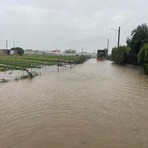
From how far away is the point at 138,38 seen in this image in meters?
50.0

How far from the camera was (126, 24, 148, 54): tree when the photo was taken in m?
49.4

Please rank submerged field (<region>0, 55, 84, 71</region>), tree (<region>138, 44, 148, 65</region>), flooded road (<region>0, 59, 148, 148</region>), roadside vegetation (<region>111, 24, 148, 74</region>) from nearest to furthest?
flooded road (<region>0, 59, 148, 148</region>)
tree (<region>138, 44, 148, 65</region>)
submerged field (<region>0, 55, 84, 71</region>)
roadside vegetation (<region>111, 24, 148, 74</region>)

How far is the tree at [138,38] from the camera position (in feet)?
162

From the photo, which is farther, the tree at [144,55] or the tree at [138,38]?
the tree at [138,38]

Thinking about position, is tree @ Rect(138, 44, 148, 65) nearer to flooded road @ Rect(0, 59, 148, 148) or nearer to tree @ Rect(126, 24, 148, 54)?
tree @ Rect(126, 24, 148, 54)

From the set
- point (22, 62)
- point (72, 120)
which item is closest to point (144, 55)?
point (22, 62)

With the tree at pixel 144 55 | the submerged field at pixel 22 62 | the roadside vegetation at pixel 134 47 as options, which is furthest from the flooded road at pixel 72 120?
the roadside vegetation at pixel 134 47

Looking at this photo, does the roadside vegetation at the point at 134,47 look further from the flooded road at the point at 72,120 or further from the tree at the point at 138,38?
the flooded road at the point at 72,120

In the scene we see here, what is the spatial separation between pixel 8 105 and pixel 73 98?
352 centimetres

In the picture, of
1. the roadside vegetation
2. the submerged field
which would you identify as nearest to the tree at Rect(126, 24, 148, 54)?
the roadside vegetation

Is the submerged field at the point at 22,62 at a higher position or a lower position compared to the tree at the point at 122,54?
lower

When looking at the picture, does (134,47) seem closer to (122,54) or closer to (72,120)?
(122,54)

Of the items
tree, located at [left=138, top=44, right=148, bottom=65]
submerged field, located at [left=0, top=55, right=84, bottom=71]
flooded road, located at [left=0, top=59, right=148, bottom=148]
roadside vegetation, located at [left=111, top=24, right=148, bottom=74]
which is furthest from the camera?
roadside vegetation, located at [left=111, top=24, right=148, bottom=74]

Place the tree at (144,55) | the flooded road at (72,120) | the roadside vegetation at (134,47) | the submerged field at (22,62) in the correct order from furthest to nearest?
the roadside vegetation at (134,47), the submerged field at (22,62), the tree at (144,55), the flooded road at (72,120)
